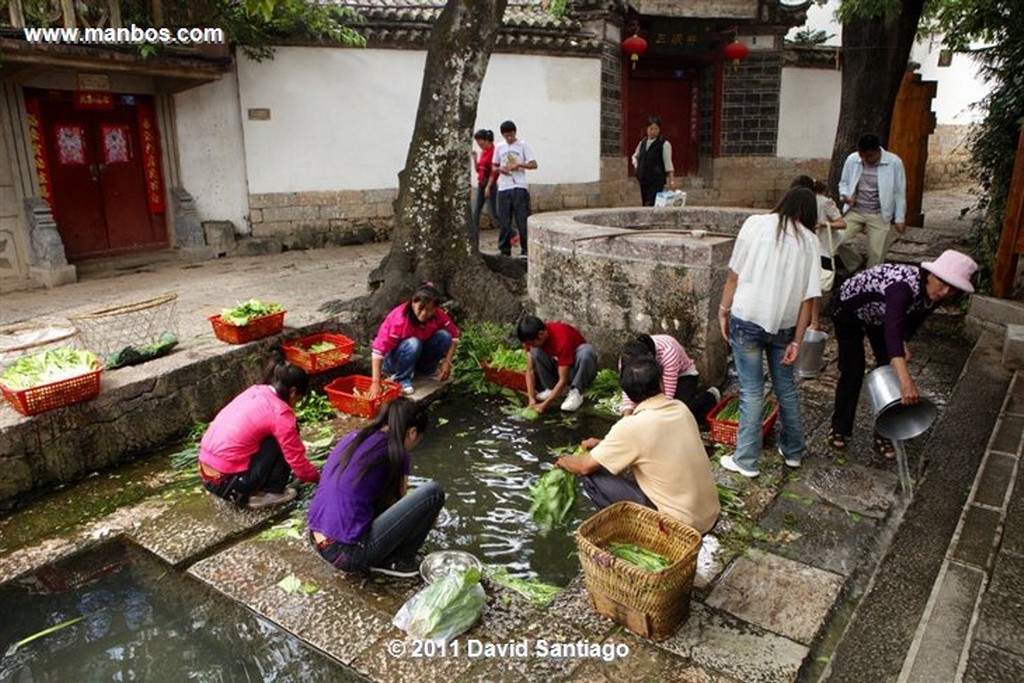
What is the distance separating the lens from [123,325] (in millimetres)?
6367

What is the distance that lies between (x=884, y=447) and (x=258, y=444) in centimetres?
445

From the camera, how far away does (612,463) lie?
3.79 m

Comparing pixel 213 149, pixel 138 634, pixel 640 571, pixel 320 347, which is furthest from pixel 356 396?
pixel 213 149

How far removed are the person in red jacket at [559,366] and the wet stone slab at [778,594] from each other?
265 centimetres

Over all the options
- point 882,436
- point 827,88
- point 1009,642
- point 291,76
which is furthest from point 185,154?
point 827,88

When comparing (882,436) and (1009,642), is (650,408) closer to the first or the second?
(1009,642)

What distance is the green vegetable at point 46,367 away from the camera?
530 centimetres

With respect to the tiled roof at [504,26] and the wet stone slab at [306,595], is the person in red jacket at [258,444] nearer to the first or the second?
the wet stone slab at [306,595]

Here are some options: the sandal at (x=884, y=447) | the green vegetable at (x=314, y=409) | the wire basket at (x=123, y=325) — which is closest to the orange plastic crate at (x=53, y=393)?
the wire basket at (x=123, y=325)

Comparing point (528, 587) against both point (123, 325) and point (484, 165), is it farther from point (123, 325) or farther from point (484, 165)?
point (484, 165)

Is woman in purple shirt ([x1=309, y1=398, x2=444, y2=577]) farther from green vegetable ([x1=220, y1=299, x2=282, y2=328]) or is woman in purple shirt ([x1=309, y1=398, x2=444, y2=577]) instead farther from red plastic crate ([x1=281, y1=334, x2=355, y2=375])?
green vegetable ([x1=220, y1=299, x2=282, y2=328])

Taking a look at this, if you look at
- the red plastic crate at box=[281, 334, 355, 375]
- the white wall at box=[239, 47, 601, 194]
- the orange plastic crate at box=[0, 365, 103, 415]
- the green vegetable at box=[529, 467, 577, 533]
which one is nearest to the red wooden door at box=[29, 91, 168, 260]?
the white wall at box=[239, 47, 601, 194]

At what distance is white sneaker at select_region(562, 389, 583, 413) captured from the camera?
661cm

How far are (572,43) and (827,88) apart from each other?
23.2 ft
